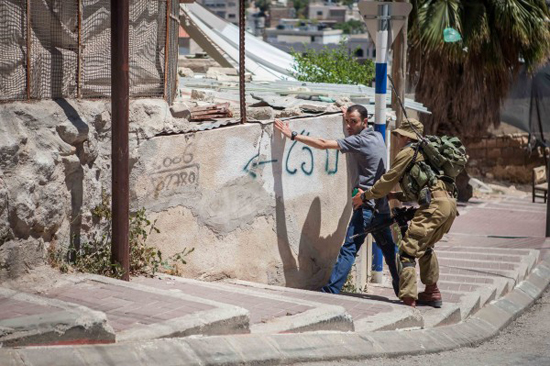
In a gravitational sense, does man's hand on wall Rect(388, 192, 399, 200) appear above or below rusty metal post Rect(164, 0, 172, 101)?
below

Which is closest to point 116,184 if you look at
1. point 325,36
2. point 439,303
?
point 439,303

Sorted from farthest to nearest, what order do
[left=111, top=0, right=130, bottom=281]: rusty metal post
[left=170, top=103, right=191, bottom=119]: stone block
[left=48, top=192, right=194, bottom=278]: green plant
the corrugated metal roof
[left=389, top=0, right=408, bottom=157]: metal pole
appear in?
the corrugated metal roof < [left=389, top=0, right=408, bottom=157]: metal pole < [left=170, top=103, right=191, bottom=119]: stone block < [left=48, top=192, right=194, bottom=278]: green plant < [left=111, top=0, right=130, bottom=281]: rusty metal post

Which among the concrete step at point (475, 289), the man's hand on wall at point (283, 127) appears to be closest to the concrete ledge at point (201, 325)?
the man's hand on wall at point (283, 127)

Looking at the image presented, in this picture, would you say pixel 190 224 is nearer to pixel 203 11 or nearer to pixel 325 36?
pixel 203 11

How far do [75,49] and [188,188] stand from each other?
1417mm

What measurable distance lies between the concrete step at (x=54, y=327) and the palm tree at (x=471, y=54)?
527 inches

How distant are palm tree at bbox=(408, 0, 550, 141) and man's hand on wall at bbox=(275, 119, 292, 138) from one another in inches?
393

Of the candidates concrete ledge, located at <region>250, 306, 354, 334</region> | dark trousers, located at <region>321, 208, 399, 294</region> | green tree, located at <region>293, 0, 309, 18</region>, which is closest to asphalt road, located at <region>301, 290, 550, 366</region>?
concrete ledge, located at <region>250, 306, 354, 334</region>

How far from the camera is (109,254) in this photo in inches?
260

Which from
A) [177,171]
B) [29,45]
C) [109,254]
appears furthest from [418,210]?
[29,45]

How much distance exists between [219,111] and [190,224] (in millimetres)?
1382

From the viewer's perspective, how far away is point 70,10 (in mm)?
6758

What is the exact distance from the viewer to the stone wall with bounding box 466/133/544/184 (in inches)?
→ 966

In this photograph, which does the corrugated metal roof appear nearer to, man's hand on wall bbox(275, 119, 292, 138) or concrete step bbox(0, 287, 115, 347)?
man's hand on wall bbox(275, 119, 292, 138)
